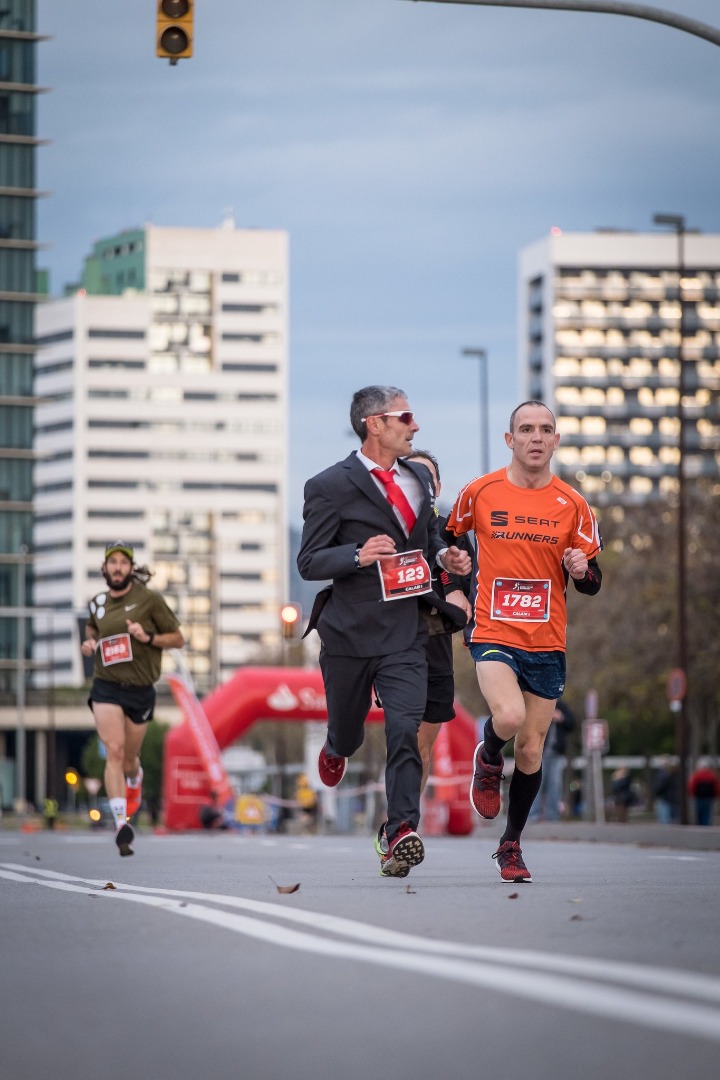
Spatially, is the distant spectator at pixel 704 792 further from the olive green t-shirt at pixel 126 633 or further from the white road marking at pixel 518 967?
the white road marking at pixel 518 967

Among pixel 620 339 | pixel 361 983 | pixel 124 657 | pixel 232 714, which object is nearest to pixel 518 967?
pixel 361 983

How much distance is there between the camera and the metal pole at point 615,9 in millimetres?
16375

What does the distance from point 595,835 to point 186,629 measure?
14823 cm

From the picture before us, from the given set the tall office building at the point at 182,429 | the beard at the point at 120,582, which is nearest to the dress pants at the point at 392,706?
the beard at the point at 120,582

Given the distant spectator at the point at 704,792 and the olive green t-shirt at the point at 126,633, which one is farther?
the distant spectator at the point at 704,792

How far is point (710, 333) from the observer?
589 feet

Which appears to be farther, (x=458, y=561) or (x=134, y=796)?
(x=134, y=796)

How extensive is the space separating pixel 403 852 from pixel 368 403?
2.15 m

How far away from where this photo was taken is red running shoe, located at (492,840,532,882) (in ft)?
32.5

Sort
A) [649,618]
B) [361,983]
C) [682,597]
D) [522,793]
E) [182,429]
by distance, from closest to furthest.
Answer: [361,983]
[522,793]
[682,597]
[649,618]
[182,429]

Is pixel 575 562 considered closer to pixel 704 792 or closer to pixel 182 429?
pixel 704 792

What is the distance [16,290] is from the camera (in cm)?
13438

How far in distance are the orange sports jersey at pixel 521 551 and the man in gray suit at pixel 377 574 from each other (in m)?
0.17

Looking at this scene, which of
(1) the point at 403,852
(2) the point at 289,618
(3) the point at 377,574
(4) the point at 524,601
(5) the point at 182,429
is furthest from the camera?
(5) the point at 182,429
